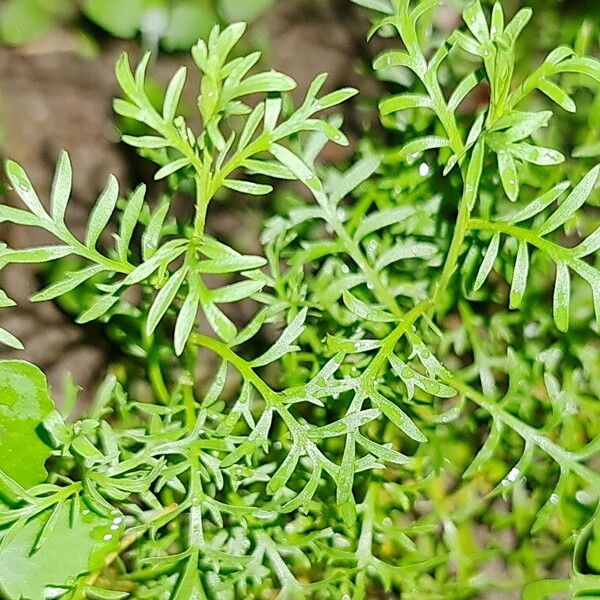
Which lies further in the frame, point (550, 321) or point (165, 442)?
point (550, 321)

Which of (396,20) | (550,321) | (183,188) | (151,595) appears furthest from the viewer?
(183,188)

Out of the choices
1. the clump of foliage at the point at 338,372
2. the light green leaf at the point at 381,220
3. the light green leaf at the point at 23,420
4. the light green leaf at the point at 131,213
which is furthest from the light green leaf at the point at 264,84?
the light green leaf at the point at 23,420

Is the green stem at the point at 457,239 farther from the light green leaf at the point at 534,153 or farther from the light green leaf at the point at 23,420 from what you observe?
the light green leaf at the point at 23,420

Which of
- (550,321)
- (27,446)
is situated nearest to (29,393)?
(27,446)

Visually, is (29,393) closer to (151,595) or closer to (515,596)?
(151,595)

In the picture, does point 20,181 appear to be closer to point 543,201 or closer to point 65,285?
point 65,285

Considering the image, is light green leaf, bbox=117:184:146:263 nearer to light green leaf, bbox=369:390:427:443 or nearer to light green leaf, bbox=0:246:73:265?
light green leaf, bbox=0:246:73:265
